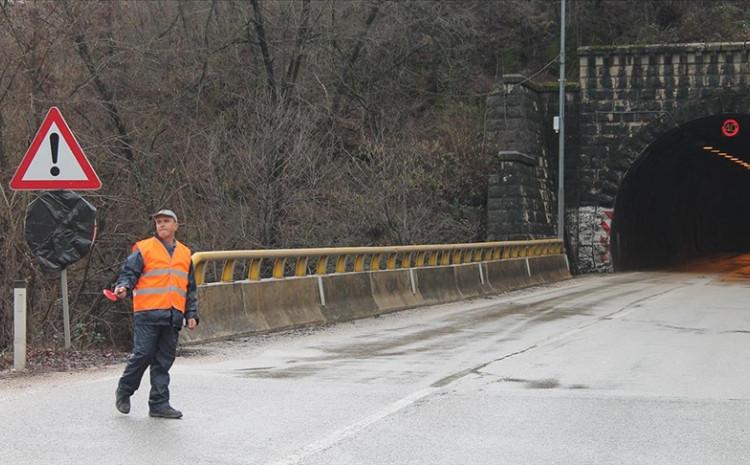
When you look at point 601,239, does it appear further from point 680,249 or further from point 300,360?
point 300,360

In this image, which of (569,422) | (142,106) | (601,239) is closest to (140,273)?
(569,422)

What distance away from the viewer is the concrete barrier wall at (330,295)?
46.5ft

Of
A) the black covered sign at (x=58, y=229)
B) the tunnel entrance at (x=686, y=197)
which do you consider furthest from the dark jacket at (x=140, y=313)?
the tunnel entrance at (x=686, y=197)

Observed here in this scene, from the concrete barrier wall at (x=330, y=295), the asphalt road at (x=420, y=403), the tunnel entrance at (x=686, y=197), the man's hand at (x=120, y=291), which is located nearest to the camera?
the asphalt road at (x=420, y=403)

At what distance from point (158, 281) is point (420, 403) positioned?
240 centimetres

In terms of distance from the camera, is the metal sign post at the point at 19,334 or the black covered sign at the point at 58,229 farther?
the black covered sign at the point at 58,229

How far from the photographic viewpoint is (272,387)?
33.0 ft

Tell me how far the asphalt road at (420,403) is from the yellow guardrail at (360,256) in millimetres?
1091

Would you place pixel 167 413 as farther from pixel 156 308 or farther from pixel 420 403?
pixel 420 403

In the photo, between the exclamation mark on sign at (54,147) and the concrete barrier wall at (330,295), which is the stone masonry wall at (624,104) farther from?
the exclamation mark on sign at (54,147)

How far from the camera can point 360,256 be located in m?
18.6

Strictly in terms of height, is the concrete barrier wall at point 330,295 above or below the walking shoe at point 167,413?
above

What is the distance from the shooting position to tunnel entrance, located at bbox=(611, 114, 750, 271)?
Answer: 39.7 m

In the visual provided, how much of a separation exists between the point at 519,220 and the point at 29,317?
23137 mm
